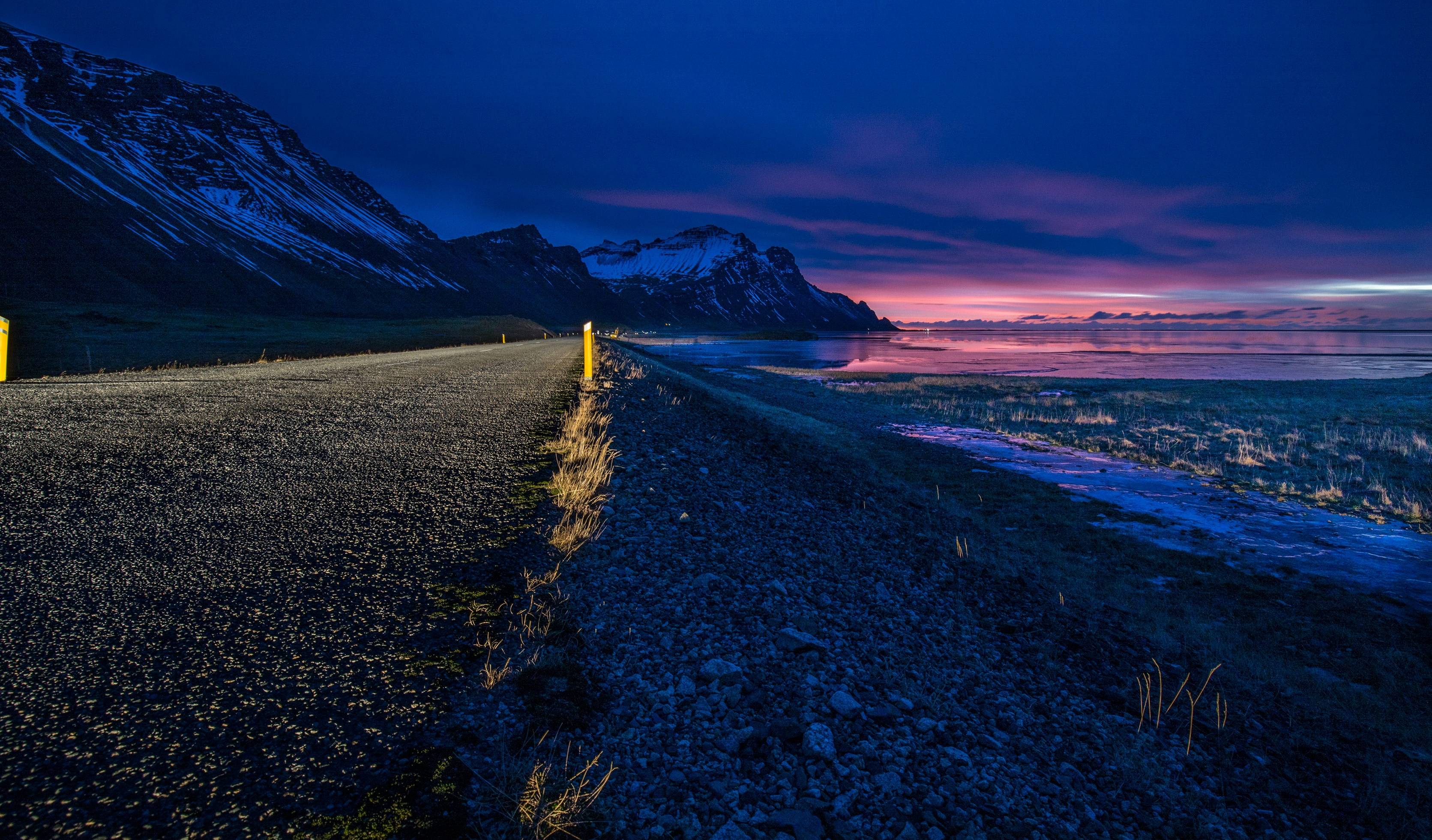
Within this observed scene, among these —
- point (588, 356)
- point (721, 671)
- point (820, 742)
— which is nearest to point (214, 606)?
point (721, 671)

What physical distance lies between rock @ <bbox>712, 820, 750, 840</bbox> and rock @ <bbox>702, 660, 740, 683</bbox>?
3.65 feet

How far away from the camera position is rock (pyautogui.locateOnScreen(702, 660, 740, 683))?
163 inches

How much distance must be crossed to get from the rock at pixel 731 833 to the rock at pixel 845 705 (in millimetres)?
1251

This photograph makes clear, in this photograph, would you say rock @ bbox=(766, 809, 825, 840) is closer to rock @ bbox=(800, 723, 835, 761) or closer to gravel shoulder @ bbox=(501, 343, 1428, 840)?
gravel shoulder @ bbox=(501, 343, 1428, 840)

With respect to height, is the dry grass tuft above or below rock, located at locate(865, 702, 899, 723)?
above

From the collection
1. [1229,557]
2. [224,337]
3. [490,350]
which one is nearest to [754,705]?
[1229,557]

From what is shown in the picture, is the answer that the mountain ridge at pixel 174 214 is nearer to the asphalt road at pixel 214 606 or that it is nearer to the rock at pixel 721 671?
the asphalt road at pixel 214 606

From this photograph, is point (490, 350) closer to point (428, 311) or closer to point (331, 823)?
point (331, 823)

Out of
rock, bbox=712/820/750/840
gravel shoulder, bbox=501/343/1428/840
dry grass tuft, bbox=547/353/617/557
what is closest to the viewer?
rock, bbox=712/820/750/840

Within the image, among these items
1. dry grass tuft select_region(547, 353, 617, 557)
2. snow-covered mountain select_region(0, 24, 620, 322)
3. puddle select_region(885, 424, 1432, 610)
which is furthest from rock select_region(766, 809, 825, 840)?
snow-covered mountain select_region(0, 24, 620, 322)

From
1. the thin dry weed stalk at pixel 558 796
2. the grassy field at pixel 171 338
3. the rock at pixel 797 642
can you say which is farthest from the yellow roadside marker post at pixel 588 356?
the thin dry weed stalk at pixel 558 796

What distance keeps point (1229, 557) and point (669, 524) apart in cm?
844

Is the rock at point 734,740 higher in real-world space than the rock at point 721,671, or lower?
lower

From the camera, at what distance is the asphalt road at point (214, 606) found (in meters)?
2.45
